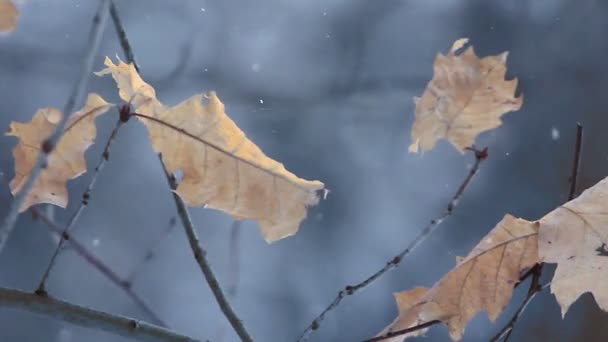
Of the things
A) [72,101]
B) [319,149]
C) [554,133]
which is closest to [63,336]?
[319,149]

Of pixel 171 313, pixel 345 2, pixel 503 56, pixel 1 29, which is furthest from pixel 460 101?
pixel 345 2

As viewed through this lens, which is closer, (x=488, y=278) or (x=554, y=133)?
(x=488, y=278)

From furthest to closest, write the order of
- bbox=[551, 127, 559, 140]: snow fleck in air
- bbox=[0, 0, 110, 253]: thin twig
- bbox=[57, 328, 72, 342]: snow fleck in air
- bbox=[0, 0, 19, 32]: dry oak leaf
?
1. bbox=[551, 127, 559, 140]: snow fleck in air
2. bbox=[57, 328, 72, 342]: snow fleck in air
3. bbox=[0, 0, 19, 32]: dry oak leaf
4. bbox=[0, 0, 110, 253]: thin twig

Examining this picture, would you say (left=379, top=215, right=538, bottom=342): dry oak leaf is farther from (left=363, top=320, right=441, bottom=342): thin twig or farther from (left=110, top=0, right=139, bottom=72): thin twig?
(left=110, top=0, right=139, bottom=72): thin twig

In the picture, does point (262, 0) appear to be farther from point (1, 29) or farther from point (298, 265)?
point (1, 29)

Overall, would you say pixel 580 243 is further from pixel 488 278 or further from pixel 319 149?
pixel 319 149

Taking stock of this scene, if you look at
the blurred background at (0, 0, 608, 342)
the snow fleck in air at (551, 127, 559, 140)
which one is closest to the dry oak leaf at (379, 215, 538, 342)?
the blurred background at (0, 0, 608, 342)
